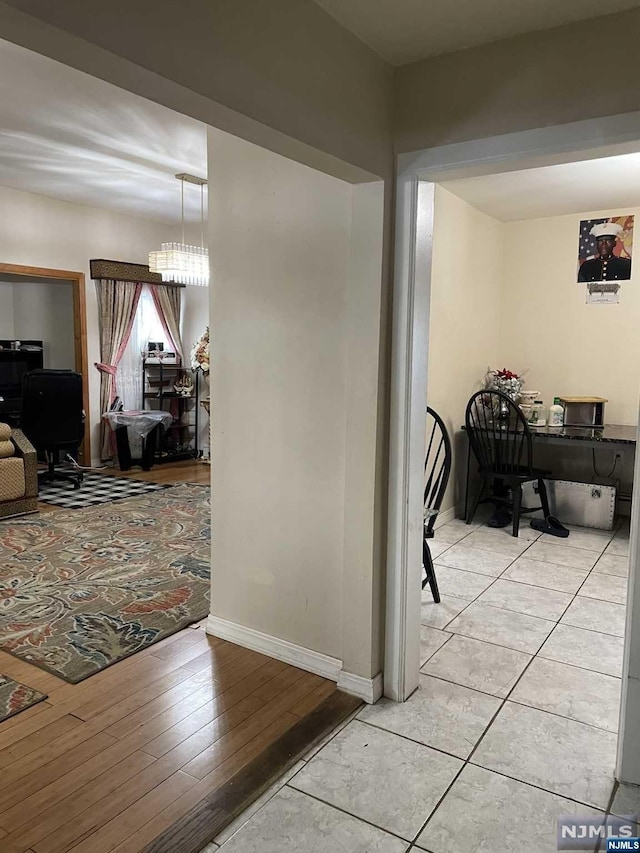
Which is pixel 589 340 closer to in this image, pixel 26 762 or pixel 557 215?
pixel 557 215

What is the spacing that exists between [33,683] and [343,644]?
1.26m

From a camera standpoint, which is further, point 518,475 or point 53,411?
point 53,411

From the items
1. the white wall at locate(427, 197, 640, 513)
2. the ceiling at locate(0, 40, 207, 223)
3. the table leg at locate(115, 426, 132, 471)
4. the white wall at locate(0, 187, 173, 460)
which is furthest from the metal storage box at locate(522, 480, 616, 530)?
the white wall at locate(0, 187, 173, 460)

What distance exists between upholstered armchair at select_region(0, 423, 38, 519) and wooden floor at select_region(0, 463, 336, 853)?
2373mm

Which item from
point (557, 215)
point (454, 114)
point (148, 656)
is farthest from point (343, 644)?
point (557, 215)

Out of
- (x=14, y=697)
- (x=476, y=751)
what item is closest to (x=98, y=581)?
(x=14, y=697)

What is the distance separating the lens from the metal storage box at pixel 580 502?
4789 mm

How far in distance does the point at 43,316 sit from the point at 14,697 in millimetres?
6617

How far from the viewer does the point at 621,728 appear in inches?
79.0

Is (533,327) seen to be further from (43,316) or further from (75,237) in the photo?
(43,316)

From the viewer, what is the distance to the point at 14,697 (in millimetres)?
2455

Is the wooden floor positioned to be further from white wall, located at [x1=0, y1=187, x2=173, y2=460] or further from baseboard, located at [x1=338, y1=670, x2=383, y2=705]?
white wall, located at [x1=0, y1=187, x2=173, y2=460]

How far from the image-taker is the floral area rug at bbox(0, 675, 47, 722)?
237 cm

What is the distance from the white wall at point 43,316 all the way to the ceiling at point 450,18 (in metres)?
6.79
